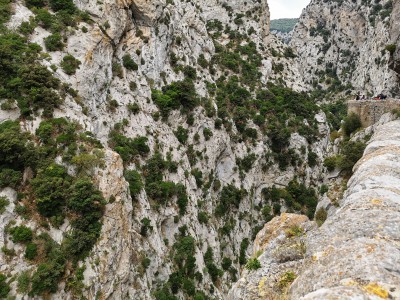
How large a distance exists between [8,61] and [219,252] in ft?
104

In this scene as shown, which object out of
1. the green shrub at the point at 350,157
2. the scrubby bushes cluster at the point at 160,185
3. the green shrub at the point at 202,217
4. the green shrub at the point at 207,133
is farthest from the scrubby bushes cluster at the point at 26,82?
the green shrub at the point at 350,157

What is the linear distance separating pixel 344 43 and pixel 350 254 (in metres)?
122

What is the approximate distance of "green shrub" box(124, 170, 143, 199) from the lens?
2734cm

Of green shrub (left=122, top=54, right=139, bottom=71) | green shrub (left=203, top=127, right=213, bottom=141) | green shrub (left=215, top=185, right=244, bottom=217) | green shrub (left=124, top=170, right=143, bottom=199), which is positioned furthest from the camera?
green shrub (left=203, top=127, right=213, bottom=141)

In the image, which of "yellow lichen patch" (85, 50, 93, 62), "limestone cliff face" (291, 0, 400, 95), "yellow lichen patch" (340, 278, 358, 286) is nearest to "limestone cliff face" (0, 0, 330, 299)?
"yellow lichen patch" (85, 50, 93, 62)

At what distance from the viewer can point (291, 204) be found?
48.4 meters

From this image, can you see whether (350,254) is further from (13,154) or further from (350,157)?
(13,154)

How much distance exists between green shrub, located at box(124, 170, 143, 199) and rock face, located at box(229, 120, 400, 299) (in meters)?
16.3

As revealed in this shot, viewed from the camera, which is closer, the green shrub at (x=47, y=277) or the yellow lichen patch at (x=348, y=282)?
the yellow lichen patch at (x=348, y=282)

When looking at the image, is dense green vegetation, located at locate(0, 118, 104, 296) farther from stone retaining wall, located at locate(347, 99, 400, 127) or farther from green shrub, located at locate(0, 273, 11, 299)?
stone retaining wall, located at locate(347, 99, 400, 127)

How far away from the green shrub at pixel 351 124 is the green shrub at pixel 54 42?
30.7 m

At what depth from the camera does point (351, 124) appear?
28.3 metres

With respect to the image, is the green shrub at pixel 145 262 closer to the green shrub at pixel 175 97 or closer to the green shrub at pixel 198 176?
the green shrub at pixel 198 176

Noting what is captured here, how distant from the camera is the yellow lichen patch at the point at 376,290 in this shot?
612cm
